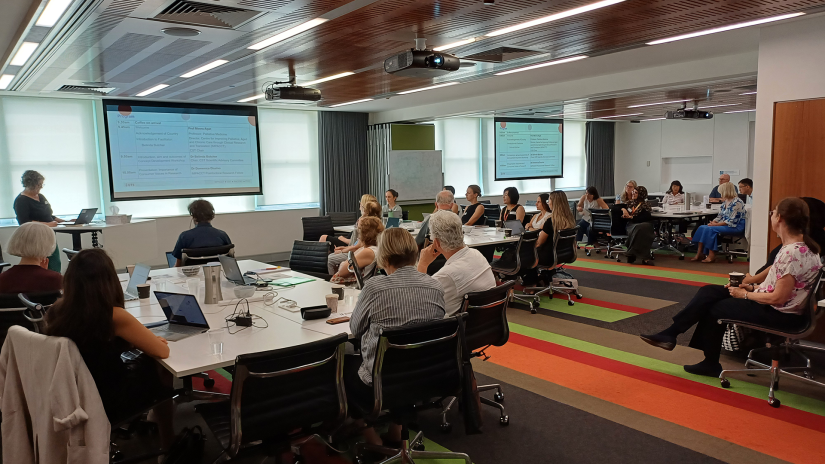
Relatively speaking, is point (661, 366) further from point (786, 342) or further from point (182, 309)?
point (182, 309)

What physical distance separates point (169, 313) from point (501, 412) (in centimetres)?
209

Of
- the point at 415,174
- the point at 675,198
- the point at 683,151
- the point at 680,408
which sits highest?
the point at 683,151

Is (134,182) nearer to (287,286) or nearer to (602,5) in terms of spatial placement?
(287,286)

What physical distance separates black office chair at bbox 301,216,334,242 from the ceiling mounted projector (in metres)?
3.97

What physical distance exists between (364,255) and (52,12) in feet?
9.71

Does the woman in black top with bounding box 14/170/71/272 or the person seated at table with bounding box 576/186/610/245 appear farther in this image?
the person seated at table with bounding box 576/186/610/245

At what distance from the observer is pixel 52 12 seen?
13.8ft

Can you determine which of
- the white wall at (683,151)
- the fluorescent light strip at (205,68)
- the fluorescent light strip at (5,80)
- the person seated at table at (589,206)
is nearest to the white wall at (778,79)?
the person seated at table at (589,206)

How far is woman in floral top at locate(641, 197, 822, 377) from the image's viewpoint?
3.71 metres

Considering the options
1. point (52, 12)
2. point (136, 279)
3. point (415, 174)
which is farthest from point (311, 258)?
point (415, 174)

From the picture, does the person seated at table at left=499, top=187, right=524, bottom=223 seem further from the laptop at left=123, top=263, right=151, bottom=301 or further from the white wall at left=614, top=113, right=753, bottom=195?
the white wall at left=614, top=113, right=753, bottom=195

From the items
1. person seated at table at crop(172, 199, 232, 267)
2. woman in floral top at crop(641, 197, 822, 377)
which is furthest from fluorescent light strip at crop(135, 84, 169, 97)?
woman in floral top at crop(641, 197, 822, 377)

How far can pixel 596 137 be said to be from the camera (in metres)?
16.4

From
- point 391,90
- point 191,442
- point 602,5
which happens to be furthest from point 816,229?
point 391,90
